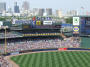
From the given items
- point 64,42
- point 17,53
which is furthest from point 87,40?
point 17,53

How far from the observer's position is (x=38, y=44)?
184 ft

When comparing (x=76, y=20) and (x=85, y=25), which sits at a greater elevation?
(x=76, y=20)

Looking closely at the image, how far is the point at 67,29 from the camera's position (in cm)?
6900

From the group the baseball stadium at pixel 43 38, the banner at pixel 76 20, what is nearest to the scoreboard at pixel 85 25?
the baseball stadium at pixel 43 38

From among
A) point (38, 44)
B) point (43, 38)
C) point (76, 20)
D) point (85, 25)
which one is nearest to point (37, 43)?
point (38, 44)

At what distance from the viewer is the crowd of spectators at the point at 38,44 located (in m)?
51.7

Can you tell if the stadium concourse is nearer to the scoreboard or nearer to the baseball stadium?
the baseball stadium

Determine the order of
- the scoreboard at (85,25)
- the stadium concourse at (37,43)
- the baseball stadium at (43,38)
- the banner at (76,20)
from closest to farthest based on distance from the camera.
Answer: the stadium concourse at (37,43) → the baseball stadium at (43,38) → the scoreboard at (85,25) → the banner at (76,20)

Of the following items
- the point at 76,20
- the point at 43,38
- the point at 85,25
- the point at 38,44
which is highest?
the point at 76,20

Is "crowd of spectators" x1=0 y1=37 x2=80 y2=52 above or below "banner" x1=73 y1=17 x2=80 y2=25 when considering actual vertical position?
below

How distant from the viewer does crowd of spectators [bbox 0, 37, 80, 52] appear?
170 feet

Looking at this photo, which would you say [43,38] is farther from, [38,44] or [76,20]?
[76,20]

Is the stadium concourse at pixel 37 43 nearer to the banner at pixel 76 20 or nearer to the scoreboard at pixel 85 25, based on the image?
the scoreboard at pixel 85 25

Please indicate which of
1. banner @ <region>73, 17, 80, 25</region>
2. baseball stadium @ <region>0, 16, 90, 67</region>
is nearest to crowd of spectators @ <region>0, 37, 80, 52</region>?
baseball stadium @ <region>0, 16, 90, 67</region>
